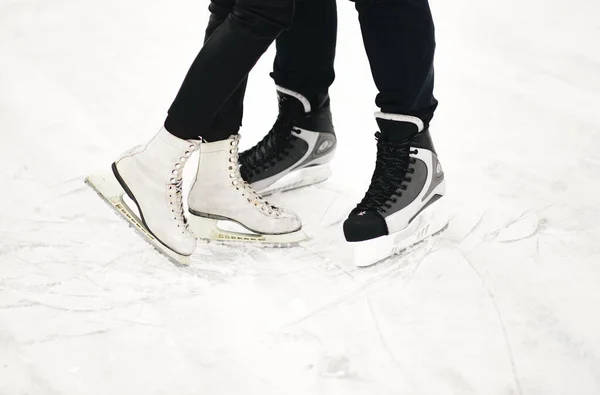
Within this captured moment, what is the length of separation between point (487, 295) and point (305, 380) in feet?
1.29

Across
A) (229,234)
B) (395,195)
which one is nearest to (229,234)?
(229,234)

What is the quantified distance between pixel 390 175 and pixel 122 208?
1.67 ft

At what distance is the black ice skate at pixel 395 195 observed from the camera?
4.23 ft

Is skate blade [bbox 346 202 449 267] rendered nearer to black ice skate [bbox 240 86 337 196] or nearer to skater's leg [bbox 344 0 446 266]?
skater's leg [bbox 344 0 446 266]

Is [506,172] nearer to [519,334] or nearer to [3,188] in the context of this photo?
[519,334]

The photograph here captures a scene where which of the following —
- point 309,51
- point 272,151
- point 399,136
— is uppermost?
point 309,51

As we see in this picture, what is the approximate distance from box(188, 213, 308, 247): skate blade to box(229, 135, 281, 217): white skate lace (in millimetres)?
51

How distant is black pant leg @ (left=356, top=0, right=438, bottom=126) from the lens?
120cm

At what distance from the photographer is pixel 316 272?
1.30 m

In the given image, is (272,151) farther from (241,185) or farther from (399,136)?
(399,136)

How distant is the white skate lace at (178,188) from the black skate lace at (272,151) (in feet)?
0.83

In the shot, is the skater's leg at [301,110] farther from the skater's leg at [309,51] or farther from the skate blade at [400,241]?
the skate blade at [400,241]

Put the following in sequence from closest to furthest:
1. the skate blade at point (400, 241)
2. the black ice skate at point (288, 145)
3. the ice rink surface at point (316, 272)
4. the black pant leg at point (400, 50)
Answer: the ice rink surface at point (316, 272)
the black pant leg at point (400, 50)
the skate blade at point (400, 241)
the black ice skate at point (288, 145)

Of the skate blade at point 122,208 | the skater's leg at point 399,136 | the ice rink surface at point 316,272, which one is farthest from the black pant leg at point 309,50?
the skate blade at point 122,208
